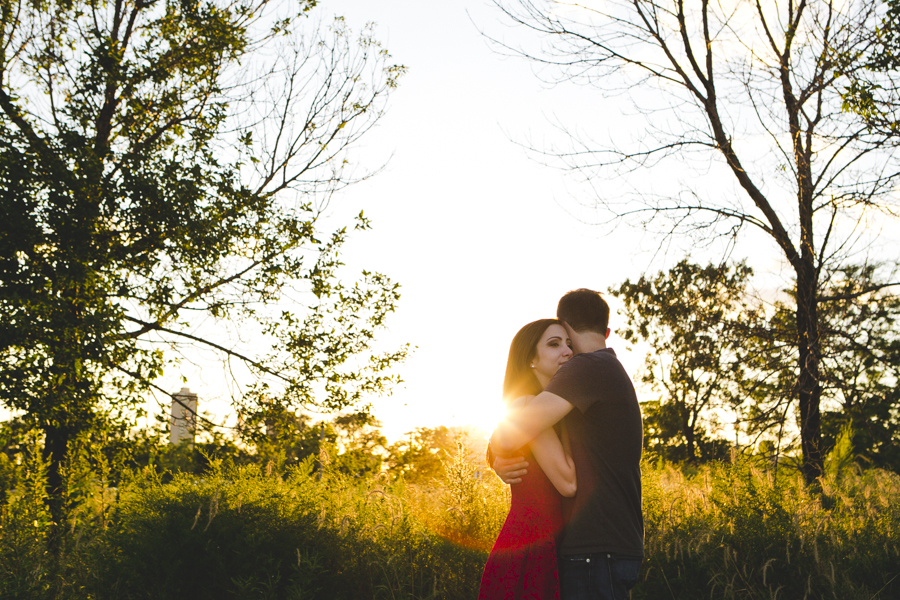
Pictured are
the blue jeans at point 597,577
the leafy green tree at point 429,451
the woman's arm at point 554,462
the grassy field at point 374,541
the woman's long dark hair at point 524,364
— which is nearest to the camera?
the blue jeans at point 597,577

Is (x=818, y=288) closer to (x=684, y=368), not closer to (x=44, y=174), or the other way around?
(x=684, y=368)

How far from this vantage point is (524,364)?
111 inches

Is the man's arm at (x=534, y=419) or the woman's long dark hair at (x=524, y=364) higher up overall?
the woman's long dark hair at (x=524, y=364)

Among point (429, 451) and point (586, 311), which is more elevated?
point (586, 311)

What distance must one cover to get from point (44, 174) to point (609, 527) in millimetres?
7399

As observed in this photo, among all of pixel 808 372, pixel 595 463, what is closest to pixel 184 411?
pixel 595 463

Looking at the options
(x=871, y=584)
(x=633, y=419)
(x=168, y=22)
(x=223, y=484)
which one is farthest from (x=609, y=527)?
(x=168, y=22)

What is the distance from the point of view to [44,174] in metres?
7.06

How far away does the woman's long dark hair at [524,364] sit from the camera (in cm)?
281

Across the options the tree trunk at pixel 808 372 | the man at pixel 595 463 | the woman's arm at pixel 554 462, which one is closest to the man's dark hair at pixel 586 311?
the man at pixel 595 463

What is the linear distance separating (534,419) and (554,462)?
20cm

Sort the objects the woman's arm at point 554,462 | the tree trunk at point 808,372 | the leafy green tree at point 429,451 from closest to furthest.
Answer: the woman's arm at point 554,462
the leafy green tree at point 429,451
the tree trunk at point 808,372

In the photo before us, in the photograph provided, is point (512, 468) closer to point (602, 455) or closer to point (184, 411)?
point (602, 455)

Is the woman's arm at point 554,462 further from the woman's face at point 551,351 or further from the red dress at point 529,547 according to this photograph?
the woman's face at point 551,351
